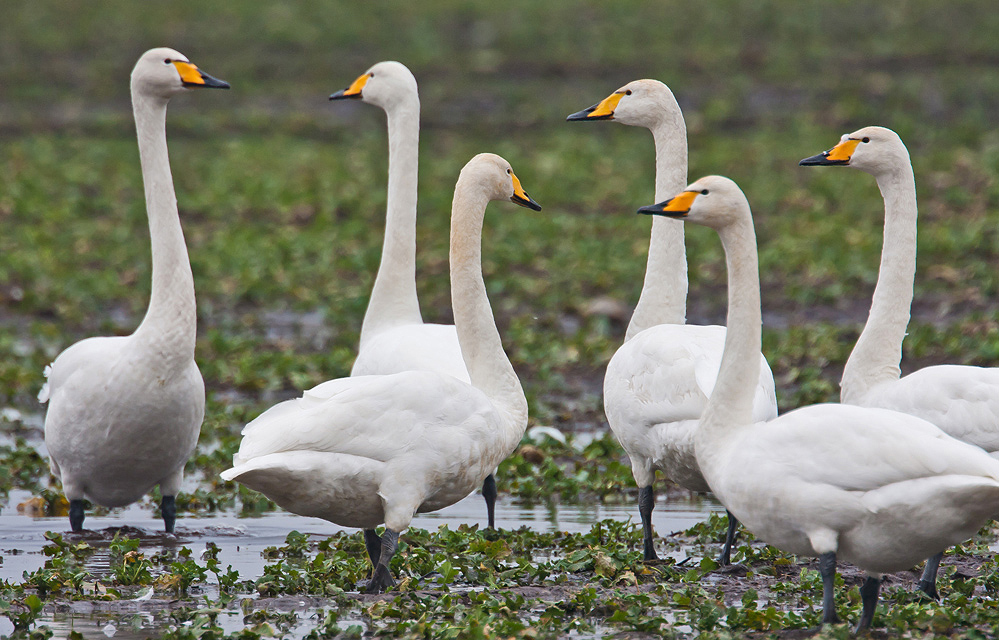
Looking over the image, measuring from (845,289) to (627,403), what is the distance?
265 inches

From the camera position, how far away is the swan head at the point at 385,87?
28.2ft

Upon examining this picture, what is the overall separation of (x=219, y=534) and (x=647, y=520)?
2.26 meters

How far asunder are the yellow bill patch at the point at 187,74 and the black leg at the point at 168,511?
2.20 m

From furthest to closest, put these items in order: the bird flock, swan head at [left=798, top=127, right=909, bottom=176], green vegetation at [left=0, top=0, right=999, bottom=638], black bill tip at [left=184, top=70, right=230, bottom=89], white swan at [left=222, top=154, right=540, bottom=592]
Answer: black bill tip at [left=184, top=70, right=230, bottom=89] < swan head at [left=798, top=127, right=909, bottom=176] < green vegetation at [left=0, top=0, right=999, bottom=638] < white swan at [left=222, top=154, right=540, bottom=592] < the bird flock

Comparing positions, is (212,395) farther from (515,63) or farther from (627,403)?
(515,63)

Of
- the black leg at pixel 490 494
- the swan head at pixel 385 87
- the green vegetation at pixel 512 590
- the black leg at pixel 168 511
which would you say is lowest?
the green vegetation at pixel 512 590

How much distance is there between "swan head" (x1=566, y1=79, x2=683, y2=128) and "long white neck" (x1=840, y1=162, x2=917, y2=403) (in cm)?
143

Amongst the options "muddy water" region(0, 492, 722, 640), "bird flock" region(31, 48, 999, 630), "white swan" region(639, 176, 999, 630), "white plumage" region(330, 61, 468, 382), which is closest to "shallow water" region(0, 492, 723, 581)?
"muddy water" region(0, 492, 722, 640)

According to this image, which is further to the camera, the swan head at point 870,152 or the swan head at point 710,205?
the swan head at point 870,152

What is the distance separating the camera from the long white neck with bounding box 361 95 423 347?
26.7 feet

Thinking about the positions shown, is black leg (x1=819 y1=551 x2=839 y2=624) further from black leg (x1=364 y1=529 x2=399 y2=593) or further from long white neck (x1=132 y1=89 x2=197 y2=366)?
long white neck (x1=132 y1=89 x2=197 y2=366)

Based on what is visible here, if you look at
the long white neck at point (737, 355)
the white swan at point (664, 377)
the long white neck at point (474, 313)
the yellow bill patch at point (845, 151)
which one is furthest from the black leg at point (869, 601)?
the yellow bill patch at point (845, 151)

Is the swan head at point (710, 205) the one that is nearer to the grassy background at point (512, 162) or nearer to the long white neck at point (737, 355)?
the long white neck at point (737, 355)

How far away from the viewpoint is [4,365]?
10.5 m
